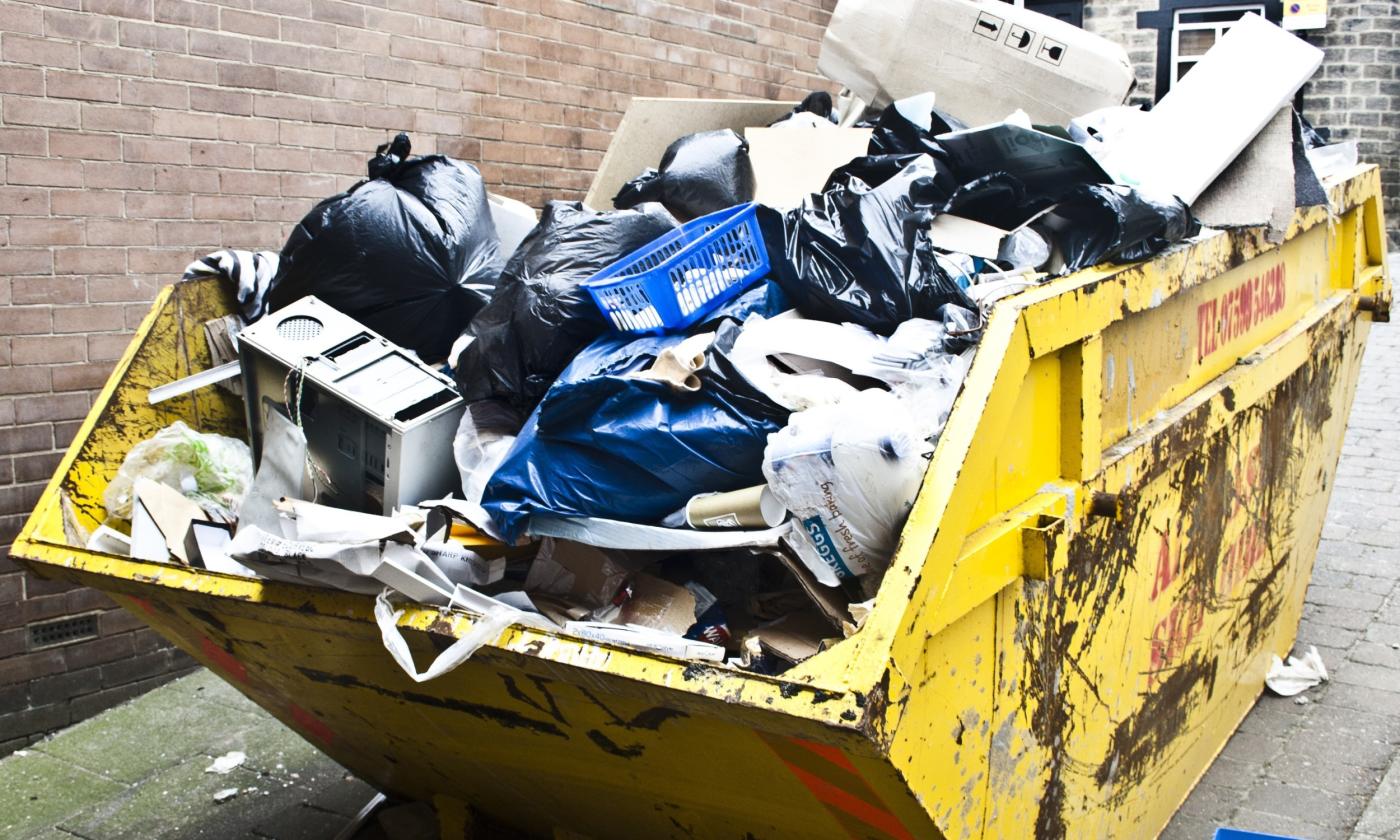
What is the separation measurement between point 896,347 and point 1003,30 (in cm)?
168

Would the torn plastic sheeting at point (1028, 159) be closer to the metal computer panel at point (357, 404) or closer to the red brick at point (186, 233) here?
the metal computer panel at point (357, 404)

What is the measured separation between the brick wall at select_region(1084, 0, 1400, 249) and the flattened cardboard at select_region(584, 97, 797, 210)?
10.6 m

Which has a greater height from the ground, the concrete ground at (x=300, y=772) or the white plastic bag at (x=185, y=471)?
the white plastic bag at (x=185, y=471)

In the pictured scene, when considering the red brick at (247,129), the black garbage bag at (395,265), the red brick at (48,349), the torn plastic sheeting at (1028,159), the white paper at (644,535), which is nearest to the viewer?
the white paper at (644,535)

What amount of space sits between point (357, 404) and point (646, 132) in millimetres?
1533

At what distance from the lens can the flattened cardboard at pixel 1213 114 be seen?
2.71 m

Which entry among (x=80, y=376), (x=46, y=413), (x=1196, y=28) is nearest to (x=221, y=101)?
(x=80, y=376)

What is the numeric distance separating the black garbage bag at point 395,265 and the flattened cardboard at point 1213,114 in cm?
147

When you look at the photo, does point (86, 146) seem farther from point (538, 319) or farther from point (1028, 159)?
point (1028, 159)

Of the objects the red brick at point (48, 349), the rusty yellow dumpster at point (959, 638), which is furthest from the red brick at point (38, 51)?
the rusty yellow dumpster at point (959, 638)

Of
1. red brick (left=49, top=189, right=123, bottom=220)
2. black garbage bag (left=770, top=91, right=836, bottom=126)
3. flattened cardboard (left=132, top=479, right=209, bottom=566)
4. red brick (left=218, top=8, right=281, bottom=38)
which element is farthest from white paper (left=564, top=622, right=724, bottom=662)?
red brick (left=218, top=8, right=281, bottom=38)

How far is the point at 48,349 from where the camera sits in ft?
12.0

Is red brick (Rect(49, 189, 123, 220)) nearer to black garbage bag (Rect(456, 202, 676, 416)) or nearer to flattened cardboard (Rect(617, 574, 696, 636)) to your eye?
black garbage bag (Rect(456, 202, 676, 416))

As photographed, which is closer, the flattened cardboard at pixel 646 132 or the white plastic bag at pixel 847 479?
the white plastic bag at pixel 847 479
